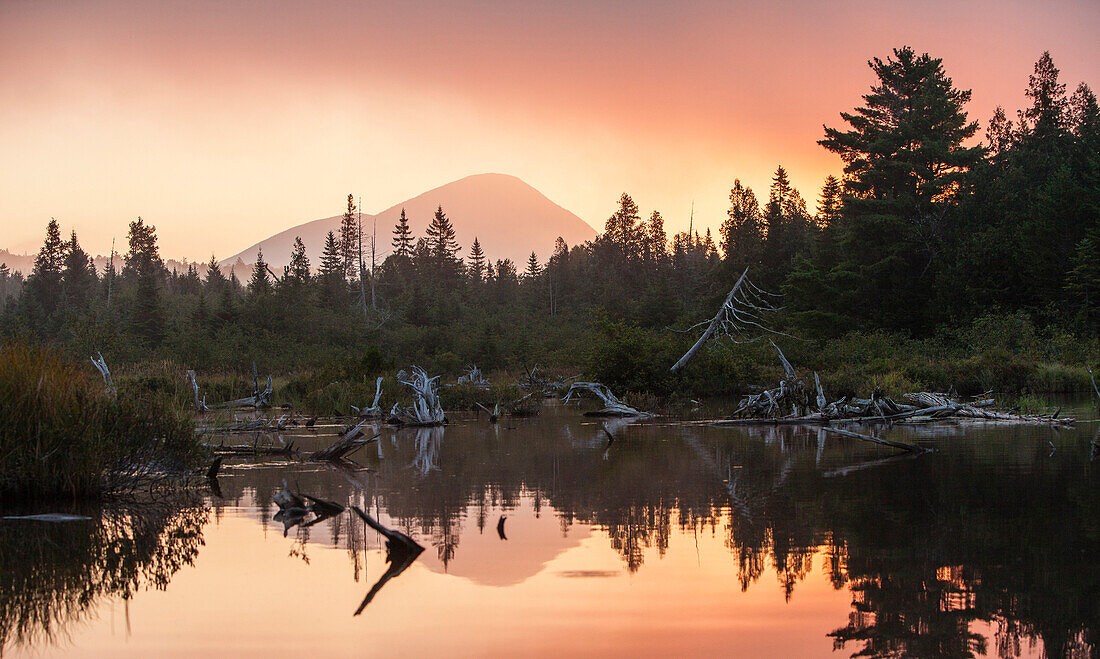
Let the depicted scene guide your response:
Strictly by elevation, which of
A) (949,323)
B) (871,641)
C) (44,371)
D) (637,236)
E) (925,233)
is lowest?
(871,641)

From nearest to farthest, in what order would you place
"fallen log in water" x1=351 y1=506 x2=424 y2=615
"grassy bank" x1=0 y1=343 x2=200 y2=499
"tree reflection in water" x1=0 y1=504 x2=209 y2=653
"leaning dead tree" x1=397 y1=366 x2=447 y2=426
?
"tree reflection in water" x1=0 y1=504 x2=209 y2=653, "fallen log in water" x1=351 y1=506 x2=424 y2=615, "grassy bank" x1=0 y1=343 x2=200 y2=499, "leaning dead tree" x1=397 y1=366 x2=447 y2=426

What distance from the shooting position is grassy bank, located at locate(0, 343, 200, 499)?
10766 mm

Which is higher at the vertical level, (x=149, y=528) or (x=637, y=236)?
(x=637, y=236)

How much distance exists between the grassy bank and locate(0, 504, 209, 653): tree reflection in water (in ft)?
2.27

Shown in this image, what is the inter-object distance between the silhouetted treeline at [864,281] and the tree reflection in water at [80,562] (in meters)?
23.0

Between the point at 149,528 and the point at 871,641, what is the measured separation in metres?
7.74

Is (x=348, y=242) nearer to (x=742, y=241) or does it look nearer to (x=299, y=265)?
(x=299, y=265)

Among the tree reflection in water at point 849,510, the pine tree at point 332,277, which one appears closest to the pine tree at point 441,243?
the pine tree at point 332,277

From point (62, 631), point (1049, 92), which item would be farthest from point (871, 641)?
point (1049, 92)

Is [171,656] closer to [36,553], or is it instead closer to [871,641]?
[36,553]

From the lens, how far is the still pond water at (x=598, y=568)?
610 cm

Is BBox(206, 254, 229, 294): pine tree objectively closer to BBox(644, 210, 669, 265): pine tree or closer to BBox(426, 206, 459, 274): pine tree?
BBox(426, 206, 459, 274): pine tree

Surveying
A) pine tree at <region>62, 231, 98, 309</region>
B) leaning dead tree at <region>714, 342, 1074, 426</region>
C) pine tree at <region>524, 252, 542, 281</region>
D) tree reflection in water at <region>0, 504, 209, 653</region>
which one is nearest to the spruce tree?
pine tree at <region>524, 252, 542, 281</region>

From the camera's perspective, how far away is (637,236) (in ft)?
346
